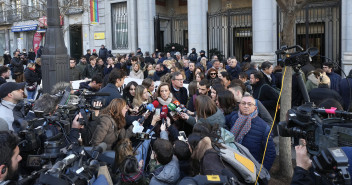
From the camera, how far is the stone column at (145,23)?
1916 cm

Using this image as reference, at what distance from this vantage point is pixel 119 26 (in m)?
20.8

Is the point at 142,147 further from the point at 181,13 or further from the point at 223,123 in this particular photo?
the point at 181,13

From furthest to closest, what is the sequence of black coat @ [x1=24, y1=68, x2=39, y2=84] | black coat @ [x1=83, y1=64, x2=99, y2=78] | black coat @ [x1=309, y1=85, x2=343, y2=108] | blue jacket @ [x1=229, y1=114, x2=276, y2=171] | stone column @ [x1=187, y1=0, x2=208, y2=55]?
stone column @ [x1=187, y1=0, x2=208, y2=55] → black coat @ [x1=83, y1=64, x2=99, y2=78] → black coat @ [x1=24, y1=68, x2=39, y2=84] → black coat @ [x1=309, y1=85, x2=343, y2=108] → blue jacket @ [x1=229, y1=114, x2=276, y2=171]

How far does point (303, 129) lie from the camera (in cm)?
250

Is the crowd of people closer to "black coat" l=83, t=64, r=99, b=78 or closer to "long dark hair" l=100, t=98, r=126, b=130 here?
"long dark hair" l=100, t=98, r=126, b=130

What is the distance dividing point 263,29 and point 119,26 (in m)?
9.95

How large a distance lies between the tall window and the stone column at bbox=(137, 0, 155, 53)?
59.1 inches

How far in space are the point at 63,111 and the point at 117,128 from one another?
136 cm

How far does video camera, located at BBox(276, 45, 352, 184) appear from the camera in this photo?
1740 millimetres

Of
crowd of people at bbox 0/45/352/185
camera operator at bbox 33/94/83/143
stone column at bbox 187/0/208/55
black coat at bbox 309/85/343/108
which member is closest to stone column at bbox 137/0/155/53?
stone column at bbox 187/0/208/55

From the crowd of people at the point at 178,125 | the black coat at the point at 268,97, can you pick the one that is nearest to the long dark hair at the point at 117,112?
the crowd of people at the point at 178,125

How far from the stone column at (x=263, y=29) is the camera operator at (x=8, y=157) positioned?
42.7 feet

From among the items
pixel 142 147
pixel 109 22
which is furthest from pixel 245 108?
pixel 109 22

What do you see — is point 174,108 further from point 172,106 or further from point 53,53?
point 53,53
